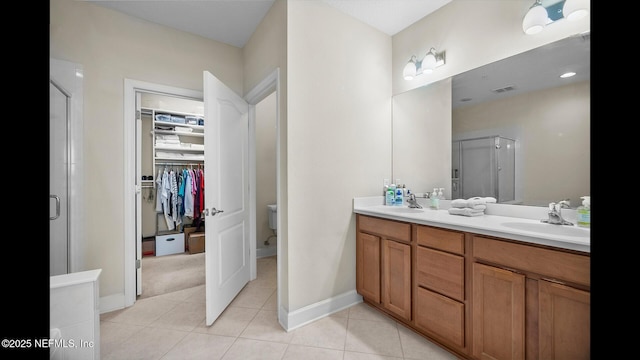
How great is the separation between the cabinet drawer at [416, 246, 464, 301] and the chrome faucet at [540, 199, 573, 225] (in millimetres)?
571

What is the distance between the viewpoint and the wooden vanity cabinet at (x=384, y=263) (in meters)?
1.83

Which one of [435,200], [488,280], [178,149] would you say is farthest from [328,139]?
[178,149]

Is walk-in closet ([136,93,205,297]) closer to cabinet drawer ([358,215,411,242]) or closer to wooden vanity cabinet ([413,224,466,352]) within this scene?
cabinet drawer ([358,215,411,242])

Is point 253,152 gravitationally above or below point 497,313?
above

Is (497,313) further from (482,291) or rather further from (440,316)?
(440,316)

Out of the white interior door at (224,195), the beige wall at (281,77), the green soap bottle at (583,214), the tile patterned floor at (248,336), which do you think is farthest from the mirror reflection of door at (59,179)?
the green soap bottle at (583,214)

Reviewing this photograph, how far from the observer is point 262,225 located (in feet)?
11.8

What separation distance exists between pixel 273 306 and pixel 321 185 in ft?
3.61

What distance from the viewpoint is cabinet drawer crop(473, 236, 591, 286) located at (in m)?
1.12

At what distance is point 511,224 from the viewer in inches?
61.3

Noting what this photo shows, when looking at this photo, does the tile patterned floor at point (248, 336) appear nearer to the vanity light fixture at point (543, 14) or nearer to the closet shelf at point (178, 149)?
the vanity light fixture at point (543, 14)

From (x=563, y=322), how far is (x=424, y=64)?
1.90 m

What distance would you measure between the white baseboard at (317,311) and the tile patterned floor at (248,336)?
4 cm

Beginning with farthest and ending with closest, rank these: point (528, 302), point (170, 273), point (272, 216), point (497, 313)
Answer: point (272, 216)
point (170, 273)
point (497, 313)
point (528, 302)
